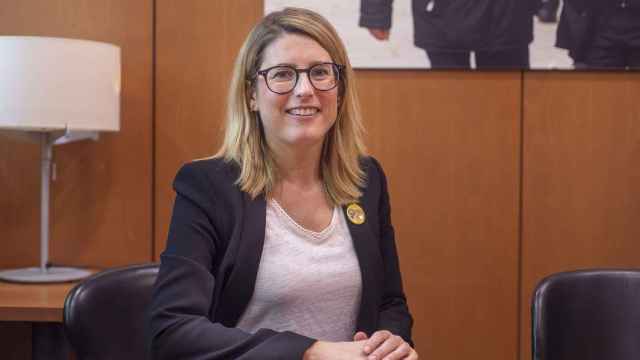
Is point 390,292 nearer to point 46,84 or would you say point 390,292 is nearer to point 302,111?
point 302,111

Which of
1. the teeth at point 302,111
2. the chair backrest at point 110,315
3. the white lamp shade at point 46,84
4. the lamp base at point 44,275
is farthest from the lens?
the lamp base at point 44,275

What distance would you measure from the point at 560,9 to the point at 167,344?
219 cm

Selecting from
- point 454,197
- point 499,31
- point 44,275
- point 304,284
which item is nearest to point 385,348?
point 304,284

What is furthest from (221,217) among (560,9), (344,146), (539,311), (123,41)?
(560,9)

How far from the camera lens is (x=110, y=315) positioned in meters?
1.59

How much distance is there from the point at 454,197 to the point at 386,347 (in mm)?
1545

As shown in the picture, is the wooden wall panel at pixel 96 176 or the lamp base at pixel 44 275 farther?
the wooden wall panel at pixel 96 176

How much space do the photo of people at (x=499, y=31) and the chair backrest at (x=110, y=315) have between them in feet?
5.25

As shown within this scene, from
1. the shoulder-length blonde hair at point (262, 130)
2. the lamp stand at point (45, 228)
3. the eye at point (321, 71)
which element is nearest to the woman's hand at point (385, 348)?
the shoulder-length blonde hair at point (262, 130)

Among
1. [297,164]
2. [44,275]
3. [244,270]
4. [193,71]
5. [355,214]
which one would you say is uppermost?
[193,71]

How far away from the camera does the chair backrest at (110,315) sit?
1550mm

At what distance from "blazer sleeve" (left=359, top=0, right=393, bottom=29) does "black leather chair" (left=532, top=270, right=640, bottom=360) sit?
147 centimetres

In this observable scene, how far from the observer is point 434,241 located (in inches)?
116

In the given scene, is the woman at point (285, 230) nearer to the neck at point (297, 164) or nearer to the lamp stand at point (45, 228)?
the neck at point (297, 164)
